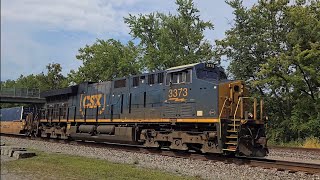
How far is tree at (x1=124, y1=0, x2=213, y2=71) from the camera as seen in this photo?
1379 inches

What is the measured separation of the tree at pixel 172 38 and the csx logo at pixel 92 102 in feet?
48.9

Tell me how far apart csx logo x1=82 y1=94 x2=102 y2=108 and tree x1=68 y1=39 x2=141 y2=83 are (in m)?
20.4

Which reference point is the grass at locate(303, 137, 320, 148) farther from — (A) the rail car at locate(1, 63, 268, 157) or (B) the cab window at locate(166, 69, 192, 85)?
(B) the cab window at locate(166, 69, 192, 85)

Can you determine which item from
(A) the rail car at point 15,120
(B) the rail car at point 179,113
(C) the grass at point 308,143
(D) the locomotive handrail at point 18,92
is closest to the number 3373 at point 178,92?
(B) the rail car at point 179,113

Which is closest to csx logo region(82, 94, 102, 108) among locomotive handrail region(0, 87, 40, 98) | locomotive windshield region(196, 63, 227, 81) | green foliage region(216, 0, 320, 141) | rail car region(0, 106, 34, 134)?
locomotive windshield region(196, 63, 227, 81)

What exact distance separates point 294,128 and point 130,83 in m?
13.0

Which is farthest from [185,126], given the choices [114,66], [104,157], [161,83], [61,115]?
[114,66]

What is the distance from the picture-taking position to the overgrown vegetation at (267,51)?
24.3 meters

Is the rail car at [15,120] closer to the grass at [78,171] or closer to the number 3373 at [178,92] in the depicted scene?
the number 3373 at [178,92]

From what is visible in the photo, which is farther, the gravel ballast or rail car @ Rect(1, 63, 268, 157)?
rail car @ Rect(1, 63, 268, 157)

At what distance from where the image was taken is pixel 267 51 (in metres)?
28.5

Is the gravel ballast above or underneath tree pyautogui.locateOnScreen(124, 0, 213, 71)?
underneath

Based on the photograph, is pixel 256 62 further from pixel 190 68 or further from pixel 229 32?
pixel 190 68

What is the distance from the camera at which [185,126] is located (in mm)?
14203
